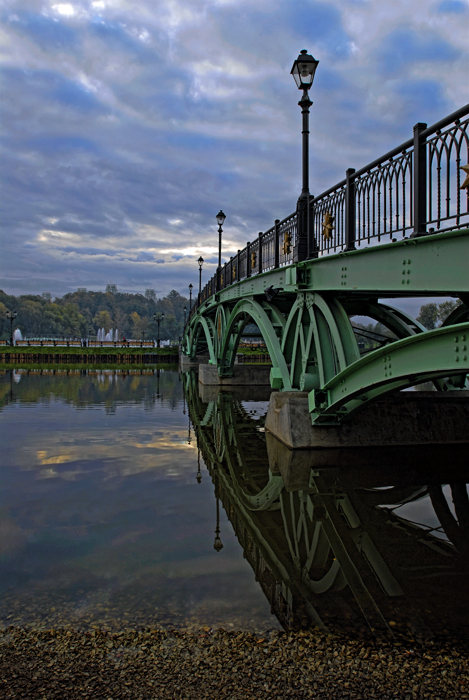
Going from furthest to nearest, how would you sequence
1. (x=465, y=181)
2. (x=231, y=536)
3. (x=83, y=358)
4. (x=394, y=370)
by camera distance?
(x=83, y=358) → (x=394, y=370) → (x=231, y=536) → (x=465, y=181)

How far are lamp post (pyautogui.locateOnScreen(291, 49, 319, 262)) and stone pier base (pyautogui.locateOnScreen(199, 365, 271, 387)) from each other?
15.4 meters

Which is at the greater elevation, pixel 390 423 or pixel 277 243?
pixel 277 243

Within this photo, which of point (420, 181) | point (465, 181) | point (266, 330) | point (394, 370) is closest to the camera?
point (465, 181)

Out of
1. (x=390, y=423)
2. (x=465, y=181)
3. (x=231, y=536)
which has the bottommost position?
(x=231, y=536)

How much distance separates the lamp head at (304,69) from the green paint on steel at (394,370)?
6.14 metres

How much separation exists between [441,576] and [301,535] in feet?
5.28

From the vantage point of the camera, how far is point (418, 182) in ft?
20.2

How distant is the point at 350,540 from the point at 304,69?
911cm

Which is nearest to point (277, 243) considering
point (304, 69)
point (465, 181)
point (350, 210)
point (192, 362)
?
point (304, 69)

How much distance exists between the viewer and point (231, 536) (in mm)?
5910

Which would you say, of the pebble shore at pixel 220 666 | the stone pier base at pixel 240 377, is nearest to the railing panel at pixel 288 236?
the pebble shore at pixel 220 666

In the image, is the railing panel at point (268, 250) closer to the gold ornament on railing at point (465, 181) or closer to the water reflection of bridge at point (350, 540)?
the water reflection of bridge at point (350, 540)

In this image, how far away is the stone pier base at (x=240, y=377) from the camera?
84.0ft

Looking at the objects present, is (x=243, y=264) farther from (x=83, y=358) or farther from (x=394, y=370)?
(x=83, y=358)
